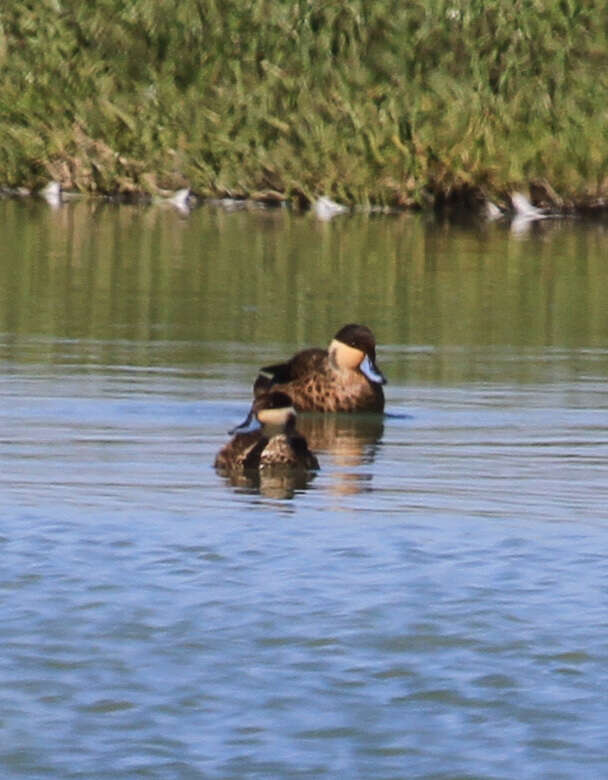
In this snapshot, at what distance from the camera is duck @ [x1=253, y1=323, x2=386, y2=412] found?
13078 mm

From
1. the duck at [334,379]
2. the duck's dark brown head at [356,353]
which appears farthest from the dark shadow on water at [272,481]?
the duck's dark brown head at [356,353]

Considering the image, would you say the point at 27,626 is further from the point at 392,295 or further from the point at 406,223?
the point at 406,223

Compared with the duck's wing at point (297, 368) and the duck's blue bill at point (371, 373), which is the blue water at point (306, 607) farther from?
the duck's wing at point (297, 368)

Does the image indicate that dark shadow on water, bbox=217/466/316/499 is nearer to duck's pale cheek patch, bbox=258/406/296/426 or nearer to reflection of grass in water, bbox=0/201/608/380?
duck's pale cheek patch, bbox=258/406/296/426

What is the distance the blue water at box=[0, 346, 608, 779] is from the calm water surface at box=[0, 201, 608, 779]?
1 centimetres

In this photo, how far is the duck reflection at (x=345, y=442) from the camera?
34.7 feet

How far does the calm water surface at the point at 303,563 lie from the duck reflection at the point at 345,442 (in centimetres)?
3

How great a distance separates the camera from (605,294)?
65.0 feet

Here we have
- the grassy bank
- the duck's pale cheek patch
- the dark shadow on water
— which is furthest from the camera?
the grassy bank

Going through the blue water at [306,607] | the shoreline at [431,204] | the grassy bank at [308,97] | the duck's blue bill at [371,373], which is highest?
the grassy bank at [308,97]

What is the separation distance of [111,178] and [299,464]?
68.7 ft

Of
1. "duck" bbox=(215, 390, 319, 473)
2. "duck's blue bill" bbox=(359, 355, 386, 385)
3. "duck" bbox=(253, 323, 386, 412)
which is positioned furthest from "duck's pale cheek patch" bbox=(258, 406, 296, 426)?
"duck's blue bill" bbox=(359, 355, 386, 385)

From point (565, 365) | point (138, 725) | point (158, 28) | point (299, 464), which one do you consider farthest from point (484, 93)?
point (138, 725)

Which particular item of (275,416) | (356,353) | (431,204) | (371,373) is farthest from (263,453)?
(431,204)
